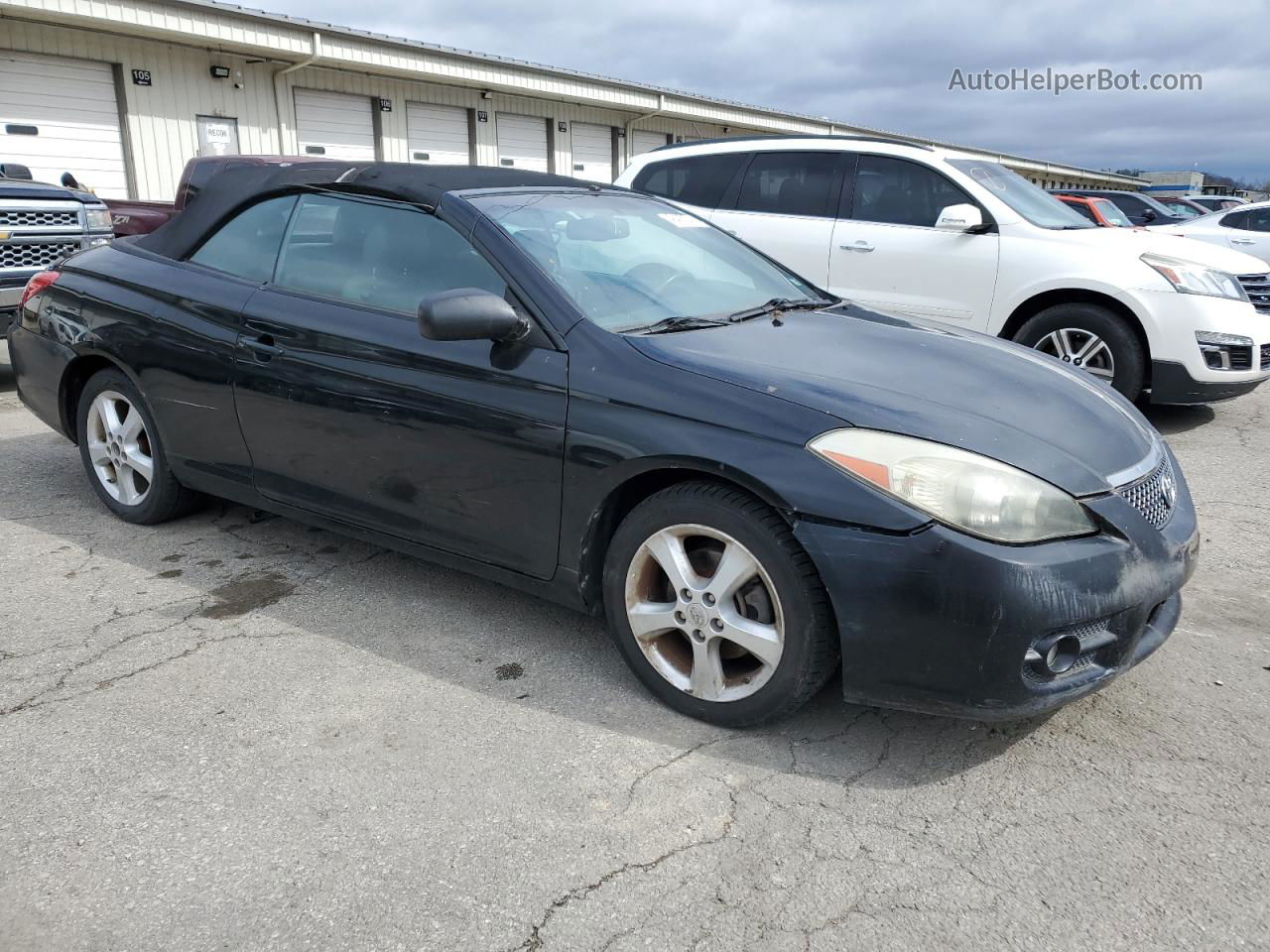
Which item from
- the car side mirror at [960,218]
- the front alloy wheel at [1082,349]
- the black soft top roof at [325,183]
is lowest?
the front alloy wheel at [1082,349]

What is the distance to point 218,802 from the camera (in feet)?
8.19

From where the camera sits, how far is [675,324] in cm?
322

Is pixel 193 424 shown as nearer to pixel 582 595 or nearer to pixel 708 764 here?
pixel 582 595

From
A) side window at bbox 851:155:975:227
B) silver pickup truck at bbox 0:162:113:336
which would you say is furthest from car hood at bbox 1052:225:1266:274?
silver pickup truck at bbox 0:162:113:336

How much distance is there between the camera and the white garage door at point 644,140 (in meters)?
23.6

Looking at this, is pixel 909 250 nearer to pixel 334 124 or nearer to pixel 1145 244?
pixel 1145 244

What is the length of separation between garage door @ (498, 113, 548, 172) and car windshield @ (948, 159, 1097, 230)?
13.8m

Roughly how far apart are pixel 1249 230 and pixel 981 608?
14.2 m

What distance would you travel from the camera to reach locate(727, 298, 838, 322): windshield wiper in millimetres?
3458

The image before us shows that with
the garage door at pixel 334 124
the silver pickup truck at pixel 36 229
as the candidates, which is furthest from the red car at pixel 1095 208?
the silver pickup truck at pixel 36 229

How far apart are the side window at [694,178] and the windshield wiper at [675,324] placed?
4.73 m

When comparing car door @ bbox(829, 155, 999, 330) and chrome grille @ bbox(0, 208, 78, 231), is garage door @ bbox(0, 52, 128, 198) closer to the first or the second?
chrome grille @ bbox(0, 208, 78, 231)

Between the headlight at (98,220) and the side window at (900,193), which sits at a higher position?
the side window at (900,193)

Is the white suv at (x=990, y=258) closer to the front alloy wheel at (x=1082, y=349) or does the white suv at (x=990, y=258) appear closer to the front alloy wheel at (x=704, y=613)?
the front alloy wheel at (x=1082, y=349)
